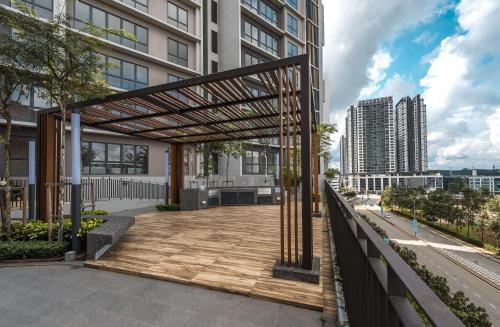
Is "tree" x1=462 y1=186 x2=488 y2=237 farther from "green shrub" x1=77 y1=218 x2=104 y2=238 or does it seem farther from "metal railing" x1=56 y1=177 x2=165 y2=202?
"green shrub" x1=77 y1=218 x2=104 y2=238

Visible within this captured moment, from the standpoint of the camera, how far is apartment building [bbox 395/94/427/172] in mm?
125438

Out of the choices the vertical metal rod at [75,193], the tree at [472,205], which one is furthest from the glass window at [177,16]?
the tree at [472,205]

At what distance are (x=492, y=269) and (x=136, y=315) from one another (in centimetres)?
5565

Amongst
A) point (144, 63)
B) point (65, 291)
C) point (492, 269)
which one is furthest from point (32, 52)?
point (492, 269)

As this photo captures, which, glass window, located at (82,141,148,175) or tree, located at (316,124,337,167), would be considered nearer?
glass window, located at (82,141,148,175)

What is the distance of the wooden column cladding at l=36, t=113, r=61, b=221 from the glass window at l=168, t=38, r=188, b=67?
15.4 m

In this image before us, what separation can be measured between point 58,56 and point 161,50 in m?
16.0

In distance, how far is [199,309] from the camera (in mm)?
2979

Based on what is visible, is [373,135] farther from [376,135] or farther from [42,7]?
[42,7]

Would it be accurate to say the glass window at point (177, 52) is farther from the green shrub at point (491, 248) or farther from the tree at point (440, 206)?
the tree at point (440, 206)

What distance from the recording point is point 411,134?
128875mm

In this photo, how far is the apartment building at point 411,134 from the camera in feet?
412

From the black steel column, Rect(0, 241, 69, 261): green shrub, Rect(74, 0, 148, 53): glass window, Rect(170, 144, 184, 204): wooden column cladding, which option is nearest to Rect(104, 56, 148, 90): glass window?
Rect(74, 0, 148, 53): glass window

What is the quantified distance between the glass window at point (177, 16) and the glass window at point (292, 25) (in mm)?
14467
